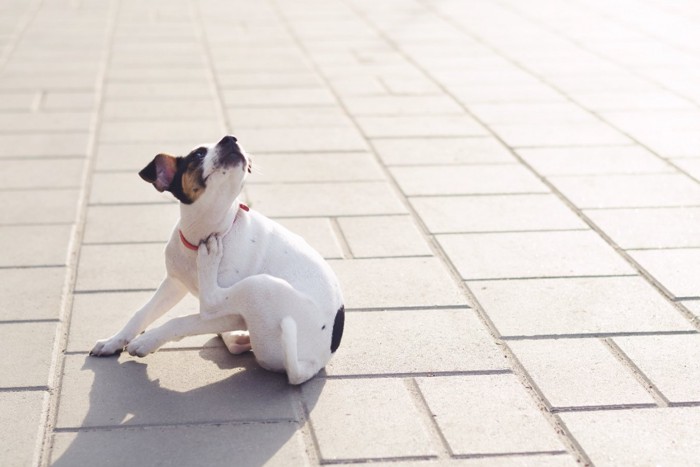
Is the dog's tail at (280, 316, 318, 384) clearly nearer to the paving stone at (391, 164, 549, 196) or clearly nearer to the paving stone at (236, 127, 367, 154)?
the paving stone at (391, 164, 549, 196)

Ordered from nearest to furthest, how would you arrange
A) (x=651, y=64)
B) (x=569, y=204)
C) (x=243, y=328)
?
(x=243, y=328) → (x=569, y=204) → (x=651, y=64)

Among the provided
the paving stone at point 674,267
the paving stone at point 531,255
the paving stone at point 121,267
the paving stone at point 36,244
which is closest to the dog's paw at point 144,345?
the paving stone at point 121,267

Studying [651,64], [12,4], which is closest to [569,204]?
[651,64]

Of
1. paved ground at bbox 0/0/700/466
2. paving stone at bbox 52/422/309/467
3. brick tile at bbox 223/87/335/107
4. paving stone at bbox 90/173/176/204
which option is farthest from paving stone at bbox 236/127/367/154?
paving stone at bbox 52/422/309/467

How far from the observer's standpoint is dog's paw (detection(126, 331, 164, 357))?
386 cm

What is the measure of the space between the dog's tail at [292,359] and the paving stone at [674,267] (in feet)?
6.00

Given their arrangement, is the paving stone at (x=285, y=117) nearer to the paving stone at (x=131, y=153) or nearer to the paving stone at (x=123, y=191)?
the paving stone at (x=131, y=153)

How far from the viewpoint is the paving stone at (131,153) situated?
6.46 meters

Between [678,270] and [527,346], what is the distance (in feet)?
3.95

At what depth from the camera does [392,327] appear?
14.2ft

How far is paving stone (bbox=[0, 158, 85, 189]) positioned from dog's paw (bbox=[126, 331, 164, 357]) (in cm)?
240

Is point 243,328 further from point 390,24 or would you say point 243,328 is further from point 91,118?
point 390,24

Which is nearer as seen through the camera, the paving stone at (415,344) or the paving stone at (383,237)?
the paving stone at (415,344)

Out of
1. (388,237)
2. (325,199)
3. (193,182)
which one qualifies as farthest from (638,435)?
(325,199)
